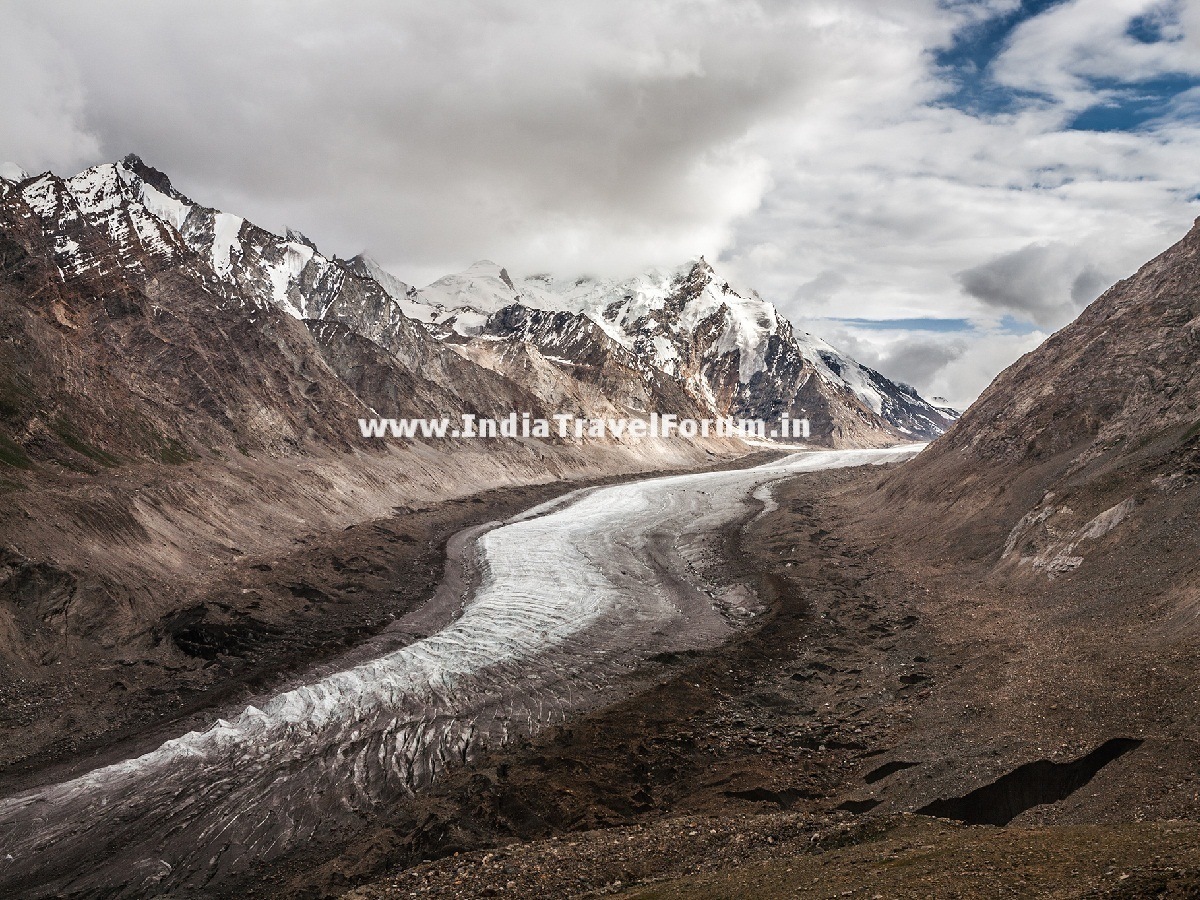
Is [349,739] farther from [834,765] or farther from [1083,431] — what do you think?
[1083,431]

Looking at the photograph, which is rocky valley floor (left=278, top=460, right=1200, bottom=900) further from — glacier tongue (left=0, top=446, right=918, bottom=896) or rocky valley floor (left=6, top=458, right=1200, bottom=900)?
glacier tongue (left=0, top=446, right=918, bottom=896)

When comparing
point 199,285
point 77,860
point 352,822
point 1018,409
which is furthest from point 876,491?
point 199,285

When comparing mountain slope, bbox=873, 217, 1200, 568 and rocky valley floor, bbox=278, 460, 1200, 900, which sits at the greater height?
mountain slope, bbox=873, 217, 1200, 568

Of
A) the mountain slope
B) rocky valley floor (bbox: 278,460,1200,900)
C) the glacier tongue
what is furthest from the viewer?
the mountain slope

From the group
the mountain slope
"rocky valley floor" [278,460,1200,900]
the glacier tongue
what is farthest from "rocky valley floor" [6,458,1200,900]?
the mountain slope

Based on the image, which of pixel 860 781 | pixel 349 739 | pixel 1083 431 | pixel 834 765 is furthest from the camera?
pixel 1083 431

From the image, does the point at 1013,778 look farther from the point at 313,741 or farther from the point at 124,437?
the point at 124,437

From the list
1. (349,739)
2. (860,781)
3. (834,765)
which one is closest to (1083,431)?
(834,765)

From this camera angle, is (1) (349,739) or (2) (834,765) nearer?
(2) (834,765)
